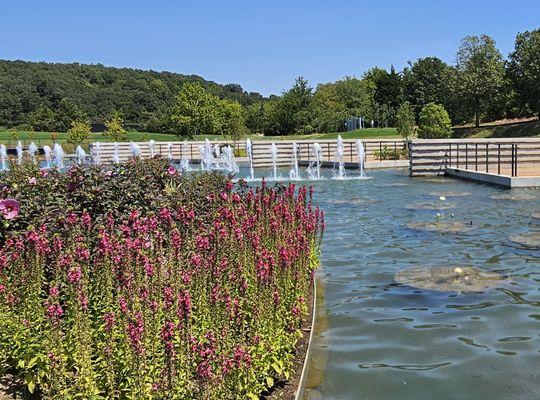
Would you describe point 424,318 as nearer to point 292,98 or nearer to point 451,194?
point 451,194

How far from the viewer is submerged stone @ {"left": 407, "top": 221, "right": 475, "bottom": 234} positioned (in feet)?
32.3

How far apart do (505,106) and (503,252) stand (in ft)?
159

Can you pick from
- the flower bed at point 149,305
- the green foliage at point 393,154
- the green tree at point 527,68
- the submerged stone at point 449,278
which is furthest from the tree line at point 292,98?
the flower bed at point 149,305

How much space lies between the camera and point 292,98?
59.2m

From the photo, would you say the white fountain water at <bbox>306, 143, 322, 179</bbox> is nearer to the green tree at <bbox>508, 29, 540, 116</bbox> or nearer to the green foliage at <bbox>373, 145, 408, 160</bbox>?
the green foliage at <bbox>373, 145, 408, 160</bbox>

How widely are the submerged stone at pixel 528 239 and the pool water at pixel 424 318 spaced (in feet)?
0.50

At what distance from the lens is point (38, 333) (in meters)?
3.69

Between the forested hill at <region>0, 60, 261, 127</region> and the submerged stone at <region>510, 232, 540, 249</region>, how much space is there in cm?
8184

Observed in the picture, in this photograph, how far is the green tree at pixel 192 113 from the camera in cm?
5525

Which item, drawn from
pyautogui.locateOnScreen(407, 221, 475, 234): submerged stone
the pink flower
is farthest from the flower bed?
pyautogui.locateOnScreen(407, 221, 475, 234): submerged stone

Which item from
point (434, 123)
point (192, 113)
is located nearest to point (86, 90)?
point (192, 113)

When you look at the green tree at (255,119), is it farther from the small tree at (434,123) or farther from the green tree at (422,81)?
the small tree at (434,123)

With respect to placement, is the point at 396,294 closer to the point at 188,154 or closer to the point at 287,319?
the point at 287,319

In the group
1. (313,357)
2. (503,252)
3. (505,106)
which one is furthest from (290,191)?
(505,106)
